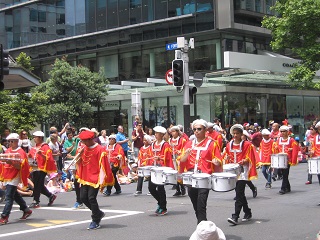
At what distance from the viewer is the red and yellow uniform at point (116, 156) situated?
54.4 ft

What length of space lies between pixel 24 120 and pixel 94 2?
1608 centimetres

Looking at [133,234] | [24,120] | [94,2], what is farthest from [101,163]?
[94,2]

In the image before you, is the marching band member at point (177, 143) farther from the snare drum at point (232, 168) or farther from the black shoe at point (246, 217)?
the snare drum at point (232, 168)


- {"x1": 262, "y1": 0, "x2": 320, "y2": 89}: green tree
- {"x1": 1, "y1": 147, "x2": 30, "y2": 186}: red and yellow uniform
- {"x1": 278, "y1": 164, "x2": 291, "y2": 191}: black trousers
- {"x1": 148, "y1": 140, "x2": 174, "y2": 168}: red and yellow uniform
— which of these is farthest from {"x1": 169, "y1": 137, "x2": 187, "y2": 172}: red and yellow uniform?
{"x1": 262, "y1": 0, "x2": 320, "y2": 89}: green tree

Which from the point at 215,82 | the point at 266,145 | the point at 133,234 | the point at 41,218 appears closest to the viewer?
the point at 133,234

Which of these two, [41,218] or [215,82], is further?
[215,82]

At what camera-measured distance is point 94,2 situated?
125 ft

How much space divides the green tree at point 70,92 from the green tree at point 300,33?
10047 millimetres

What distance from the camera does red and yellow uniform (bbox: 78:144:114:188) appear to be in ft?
35.0

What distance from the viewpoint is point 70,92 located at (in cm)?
3209

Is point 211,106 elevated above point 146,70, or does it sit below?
below

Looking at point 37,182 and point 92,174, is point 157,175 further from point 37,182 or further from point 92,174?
point 37,182

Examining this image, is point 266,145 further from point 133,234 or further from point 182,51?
point 133,234

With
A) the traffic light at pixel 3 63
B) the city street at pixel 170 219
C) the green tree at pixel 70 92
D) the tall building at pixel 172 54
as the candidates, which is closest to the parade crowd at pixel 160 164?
the city street at pixel 170 219
